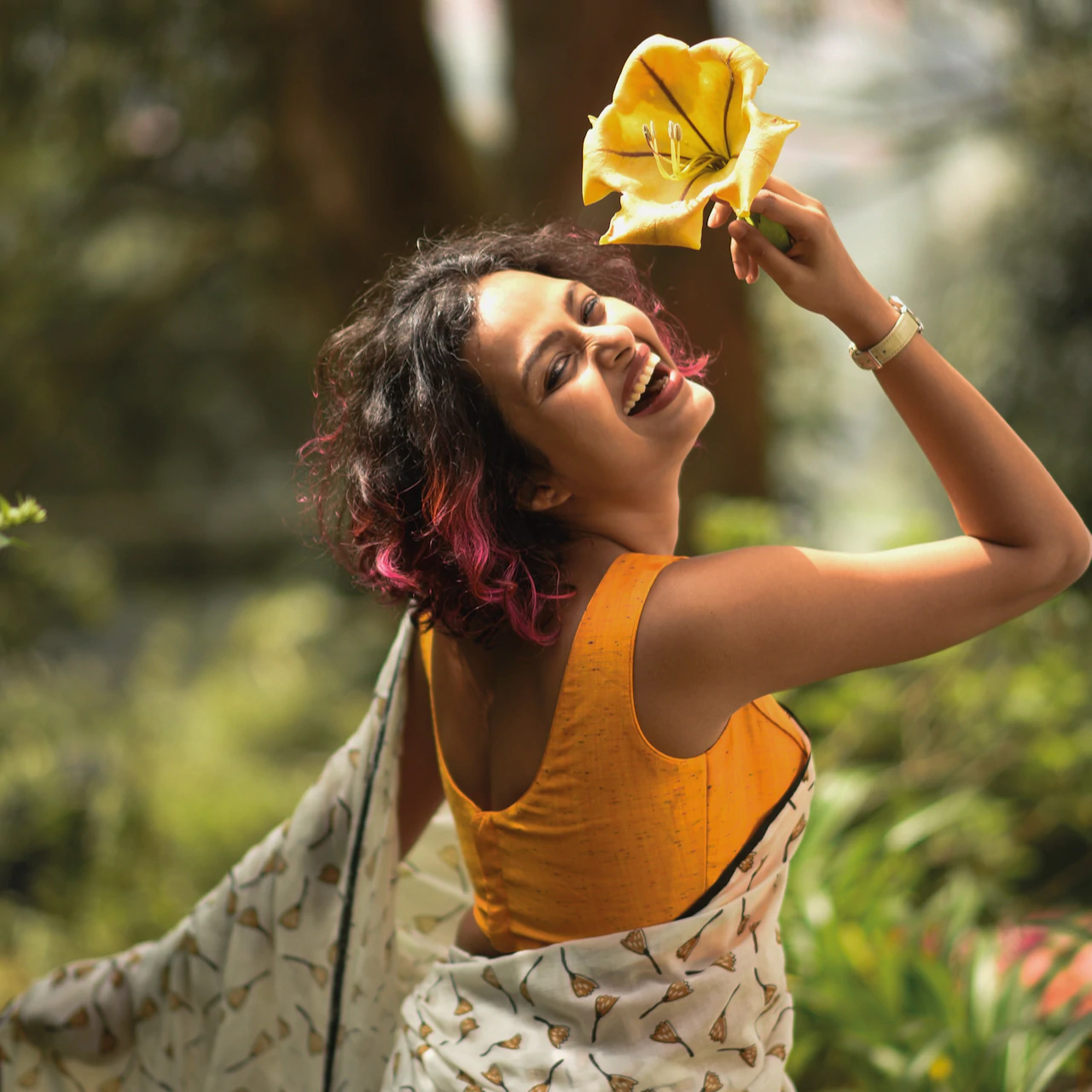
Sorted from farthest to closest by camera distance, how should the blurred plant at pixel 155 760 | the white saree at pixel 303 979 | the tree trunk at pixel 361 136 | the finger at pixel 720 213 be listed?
the tree trunk at pixel 361 136 < the blurred plant at pixel 155 760 < the white saree at pixel 303 979 < the finger at pixel 720 213

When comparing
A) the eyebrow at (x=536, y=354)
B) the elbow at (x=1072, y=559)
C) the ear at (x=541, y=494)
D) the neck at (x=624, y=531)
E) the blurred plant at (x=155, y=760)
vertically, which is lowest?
the blurred plant at (x=155, y=760)

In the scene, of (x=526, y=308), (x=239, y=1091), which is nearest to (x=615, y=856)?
(x=526, y=308)

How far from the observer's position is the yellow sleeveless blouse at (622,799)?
1.11 meters

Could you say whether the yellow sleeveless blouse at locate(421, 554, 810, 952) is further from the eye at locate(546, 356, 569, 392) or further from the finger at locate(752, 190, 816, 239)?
the finger at locate(752, 190, 816, 239)

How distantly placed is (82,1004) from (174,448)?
17.6 feet

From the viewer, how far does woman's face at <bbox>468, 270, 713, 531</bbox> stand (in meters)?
1.17

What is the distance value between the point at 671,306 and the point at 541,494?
2.30 m

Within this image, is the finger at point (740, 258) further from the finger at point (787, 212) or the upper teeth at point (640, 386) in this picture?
the upper teeth at point (640, 386)

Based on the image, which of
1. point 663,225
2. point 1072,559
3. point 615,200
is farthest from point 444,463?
point 615,200

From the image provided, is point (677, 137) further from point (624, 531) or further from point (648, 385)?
point (624, 531)

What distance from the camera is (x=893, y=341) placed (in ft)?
3.66

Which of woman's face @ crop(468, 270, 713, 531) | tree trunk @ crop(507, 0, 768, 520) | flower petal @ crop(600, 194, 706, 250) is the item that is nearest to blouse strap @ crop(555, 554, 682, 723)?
woman's face @ crop(468, 270, 713, 531)

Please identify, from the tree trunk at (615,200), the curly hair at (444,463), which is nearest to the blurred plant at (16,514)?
the curly hair at (444,463)

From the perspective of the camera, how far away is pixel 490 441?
1205mm
